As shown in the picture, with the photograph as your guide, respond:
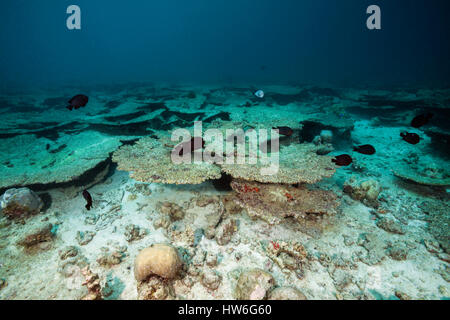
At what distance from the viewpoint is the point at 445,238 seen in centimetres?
323

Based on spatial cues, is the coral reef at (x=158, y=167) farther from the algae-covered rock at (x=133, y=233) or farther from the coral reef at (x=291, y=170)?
the algae-covered rock at (x=133, y=233)

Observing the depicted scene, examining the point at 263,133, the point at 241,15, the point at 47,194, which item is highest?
the point at 241,15

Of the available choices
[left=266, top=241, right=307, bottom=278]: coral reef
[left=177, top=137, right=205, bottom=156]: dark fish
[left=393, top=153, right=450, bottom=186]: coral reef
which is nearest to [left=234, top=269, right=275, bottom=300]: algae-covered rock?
[left=266, top=241, right=307, bottom=278]: coral reef

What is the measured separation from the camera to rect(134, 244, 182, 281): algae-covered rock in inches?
93.6

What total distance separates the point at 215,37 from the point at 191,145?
134 m

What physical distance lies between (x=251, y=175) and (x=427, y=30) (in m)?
119

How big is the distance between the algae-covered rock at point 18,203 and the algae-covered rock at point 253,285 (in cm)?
426

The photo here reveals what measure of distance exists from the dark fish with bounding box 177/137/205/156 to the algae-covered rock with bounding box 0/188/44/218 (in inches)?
120

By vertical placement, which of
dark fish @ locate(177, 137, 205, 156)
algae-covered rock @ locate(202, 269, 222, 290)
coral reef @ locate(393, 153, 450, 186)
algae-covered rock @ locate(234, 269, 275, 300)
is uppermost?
dark fish @ locate(177, 137, 205, 156)

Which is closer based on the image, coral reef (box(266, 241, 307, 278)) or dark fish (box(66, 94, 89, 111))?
coral reef (box(266, 241, 307, 278))

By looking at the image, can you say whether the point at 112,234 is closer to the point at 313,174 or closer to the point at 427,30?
the point at 313,174

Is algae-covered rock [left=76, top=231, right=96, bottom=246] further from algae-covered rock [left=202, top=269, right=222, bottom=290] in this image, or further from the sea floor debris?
algae-covered rock [left=202, top=269, right=222, bottom=290]

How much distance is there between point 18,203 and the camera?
3586 millimetres
